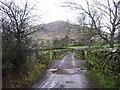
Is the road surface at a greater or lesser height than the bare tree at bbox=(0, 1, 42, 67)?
lesser

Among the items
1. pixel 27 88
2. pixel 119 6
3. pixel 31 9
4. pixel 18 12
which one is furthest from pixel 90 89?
pixel 119 6

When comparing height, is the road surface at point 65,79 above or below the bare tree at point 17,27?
below

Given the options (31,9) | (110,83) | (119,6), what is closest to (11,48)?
(110,83)

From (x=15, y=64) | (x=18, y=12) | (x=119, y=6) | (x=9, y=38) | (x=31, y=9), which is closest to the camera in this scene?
(x=9, y=38)

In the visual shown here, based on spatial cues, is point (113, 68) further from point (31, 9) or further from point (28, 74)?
point (31, 9)

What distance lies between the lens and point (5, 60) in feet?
41.8

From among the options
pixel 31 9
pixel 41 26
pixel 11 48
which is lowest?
pixel 11 48

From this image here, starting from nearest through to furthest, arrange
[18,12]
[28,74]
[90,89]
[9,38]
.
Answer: [90,89], [9,38], [28,74], [18,12]

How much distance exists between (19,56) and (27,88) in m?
2.82

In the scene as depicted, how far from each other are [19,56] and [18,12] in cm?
740

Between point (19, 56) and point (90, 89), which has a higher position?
point (19, 56)

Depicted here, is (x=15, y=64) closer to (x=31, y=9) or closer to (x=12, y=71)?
(x=12, y=71)

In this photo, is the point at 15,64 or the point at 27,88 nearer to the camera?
the point at 27,88

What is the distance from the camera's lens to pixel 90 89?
1269 cm
